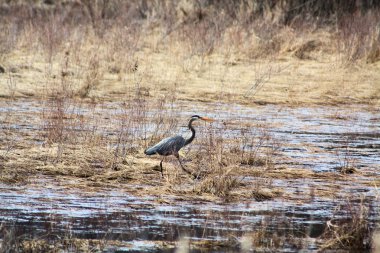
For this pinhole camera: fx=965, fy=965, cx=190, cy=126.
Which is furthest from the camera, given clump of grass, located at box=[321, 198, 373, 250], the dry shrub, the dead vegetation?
the dead vegetation

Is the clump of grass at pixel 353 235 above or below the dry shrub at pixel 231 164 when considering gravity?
below

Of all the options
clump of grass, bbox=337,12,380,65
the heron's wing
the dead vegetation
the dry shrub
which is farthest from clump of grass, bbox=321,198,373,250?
clump of grass, bbox=337,12,380,65

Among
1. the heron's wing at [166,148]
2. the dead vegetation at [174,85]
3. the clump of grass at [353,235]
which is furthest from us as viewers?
the heron's wing at [166,148]

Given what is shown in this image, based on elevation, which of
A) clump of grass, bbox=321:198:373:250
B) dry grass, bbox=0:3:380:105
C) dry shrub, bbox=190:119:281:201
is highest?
dry grass, bbox=0:3:380:105

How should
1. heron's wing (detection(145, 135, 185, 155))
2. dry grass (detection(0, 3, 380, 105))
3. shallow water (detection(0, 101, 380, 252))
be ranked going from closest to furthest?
shallow water (detection(0, 101, 380, 252))
heron's wing (detection(145, 135, 185, 155))
dry grass (detection(0, 3, 380, 105))

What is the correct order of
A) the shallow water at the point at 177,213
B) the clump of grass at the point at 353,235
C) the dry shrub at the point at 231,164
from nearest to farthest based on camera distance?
the clump of grass at the point at 353,235, the shallow water at the point at 177,213, the dry shrub at the point at 231,164

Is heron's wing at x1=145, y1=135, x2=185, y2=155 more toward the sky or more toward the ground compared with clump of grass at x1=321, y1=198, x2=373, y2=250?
more toward the sky

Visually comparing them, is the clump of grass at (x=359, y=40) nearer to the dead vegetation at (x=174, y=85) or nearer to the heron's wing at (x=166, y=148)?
the dead vegetation at (x=174, y=85)

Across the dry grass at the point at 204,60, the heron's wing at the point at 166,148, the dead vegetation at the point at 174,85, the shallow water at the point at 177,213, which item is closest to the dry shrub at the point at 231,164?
the dead vegetation at the point at 174,85

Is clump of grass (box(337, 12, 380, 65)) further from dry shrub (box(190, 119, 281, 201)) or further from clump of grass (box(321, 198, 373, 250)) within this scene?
clump of grass (box(321, 198, 373, 250))

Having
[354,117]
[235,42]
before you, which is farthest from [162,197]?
[235,42]

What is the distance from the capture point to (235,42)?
1948 centimetres

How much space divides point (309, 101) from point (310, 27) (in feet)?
19.3

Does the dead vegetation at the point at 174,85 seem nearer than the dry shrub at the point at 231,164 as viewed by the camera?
No
